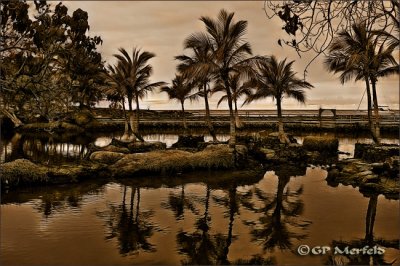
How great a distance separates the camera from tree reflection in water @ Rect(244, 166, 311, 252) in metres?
7.53

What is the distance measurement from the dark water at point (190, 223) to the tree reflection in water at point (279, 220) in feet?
0.07

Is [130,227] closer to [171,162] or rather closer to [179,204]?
[179,204]

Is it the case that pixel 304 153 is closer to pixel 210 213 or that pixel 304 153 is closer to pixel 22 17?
pixel 210 213

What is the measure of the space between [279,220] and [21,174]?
354 inches

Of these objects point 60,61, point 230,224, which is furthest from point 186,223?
point 60,61

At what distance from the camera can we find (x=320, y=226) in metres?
8.41

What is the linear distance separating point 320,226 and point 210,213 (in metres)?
2.77

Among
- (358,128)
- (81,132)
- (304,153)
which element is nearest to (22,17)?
(304,153)

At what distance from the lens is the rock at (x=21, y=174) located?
12.6 metres

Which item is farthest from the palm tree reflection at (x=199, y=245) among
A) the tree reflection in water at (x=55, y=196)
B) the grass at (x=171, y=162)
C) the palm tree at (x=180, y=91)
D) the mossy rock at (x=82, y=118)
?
the mossy rock at (x=82, y=118)

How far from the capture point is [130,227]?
27.5 feet

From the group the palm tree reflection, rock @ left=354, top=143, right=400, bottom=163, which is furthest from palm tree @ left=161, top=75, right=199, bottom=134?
the palm tree reflection

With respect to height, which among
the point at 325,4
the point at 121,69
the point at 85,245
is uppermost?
the point at 121,69

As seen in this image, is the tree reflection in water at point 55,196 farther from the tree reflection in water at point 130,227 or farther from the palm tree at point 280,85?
the palm tree at point 280,85
